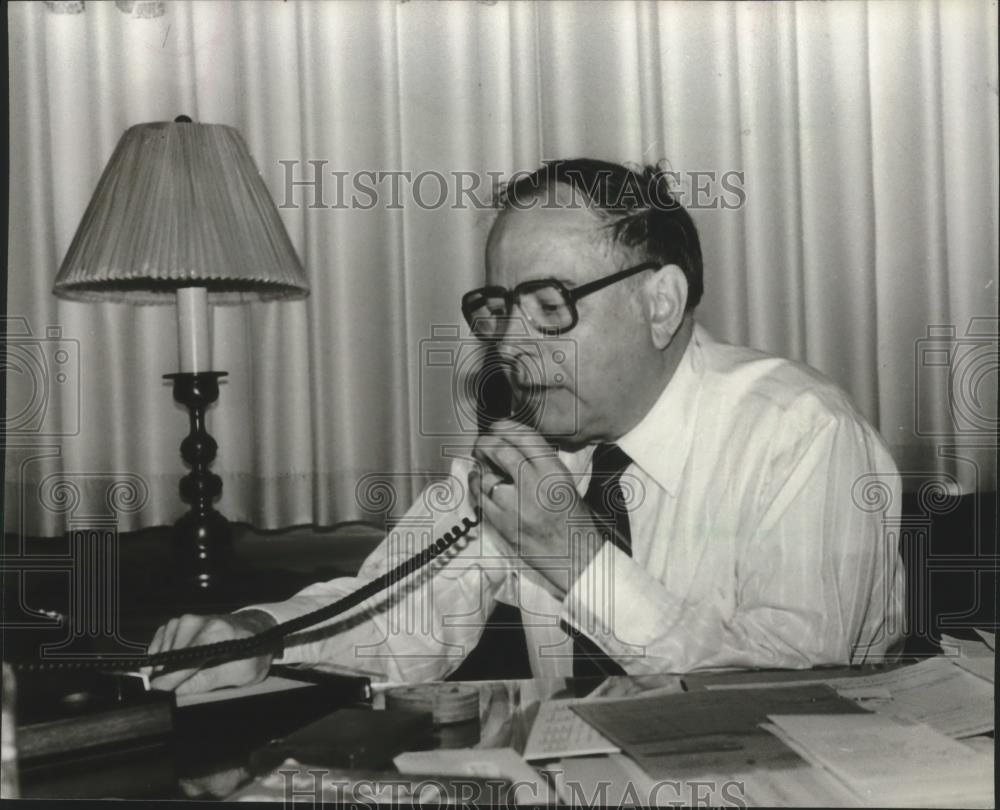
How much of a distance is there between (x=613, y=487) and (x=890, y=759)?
0.56 m

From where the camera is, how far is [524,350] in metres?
1.33

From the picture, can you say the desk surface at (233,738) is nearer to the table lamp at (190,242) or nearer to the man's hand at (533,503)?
the man's hand at (533,503)

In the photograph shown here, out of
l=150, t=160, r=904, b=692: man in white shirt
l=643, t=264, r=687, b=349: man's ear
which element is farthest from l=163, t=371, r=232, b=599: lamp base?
l=643, t=264, r=687, b=349: man's ear

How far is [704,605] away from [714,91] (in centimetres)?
72

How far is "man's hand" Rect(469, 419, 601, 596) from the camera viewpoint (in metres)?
1.33

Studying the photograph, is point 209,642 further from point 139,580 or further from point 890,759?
point 890,759

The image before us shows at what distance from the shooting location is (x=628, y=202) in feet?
4.41

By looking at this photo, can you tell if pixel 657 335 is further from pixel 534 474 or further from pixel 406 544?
pixel 406 544

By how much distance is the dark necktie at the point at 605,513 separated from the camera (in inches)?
51.3

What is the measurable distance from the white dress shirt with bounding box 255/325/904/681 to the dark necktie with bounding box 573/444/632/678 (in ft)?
0.05

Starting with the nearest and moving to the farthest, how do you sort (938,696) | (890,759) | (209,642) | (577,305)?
(890,759) < (938,696) < (209,642) < (577,305)

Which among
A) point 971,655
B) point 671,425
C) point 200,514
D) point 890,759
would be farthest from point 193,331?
point 971,655

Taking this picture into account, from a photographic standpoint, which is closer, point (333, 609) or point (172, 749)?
point (172, 749)

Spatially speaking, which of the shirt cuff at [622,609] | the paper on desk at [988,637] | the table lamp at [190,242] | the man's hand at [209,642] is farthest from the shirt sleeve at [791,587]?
the table lamp at [190,242]
